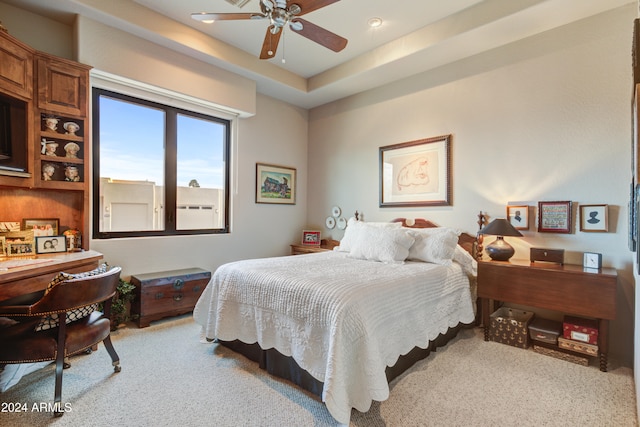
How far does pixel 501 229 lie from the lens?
111 inches

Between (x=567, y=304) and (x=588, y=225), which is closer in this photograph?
(x=567, y=304)

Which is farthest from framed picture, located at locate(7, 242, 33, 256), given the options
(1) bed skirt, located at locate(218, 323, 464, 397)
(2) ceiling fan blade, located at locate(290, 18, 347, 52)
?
(2) ceiling fan blade, located at locate(290, 18, 347, 52)

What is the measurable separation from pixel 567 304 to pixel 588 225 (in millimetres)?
778

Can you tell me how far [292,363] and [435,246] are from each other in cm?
177

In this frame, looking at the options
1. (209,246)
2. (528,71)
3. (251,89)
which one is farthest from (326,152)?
(528,71)

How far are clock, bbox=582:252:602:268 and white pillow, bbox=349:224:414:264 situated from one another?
1.41 metres

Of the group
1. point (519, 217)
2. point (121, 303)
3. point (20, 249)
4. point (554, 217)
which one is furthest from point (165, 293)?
point (554, 217)

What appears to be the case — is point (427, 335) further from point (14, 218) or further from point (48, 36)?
point (48, 36)

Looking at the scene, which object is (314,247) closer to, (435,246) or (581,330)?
(435,246)

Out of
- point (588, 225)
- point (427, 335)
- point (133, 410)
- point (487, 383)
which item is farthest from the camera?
point (588, 225)

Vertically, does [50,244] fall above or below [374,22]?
below

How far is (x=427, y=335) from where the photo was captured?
2.33 metres

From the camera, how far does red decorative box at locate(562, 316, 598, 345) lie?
7.78 ft

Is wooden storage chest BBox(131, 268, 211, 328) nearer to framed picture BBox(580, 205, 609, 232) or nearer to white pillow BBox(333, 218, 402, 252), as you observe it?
white pillow BBox(333, 218, 402, 252)
